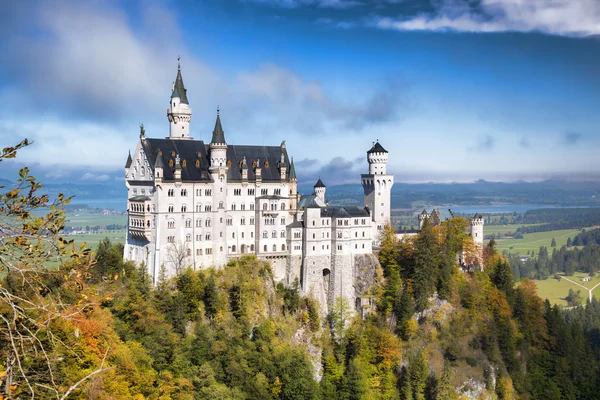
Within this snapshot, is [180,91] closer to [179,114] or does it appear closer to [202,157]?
[179,114]

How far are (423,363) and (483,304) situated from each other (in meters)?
13.4

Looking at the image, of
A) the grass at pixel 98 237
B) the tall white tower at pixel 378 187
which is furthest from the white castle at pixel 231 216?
the grass at pixel 98 237

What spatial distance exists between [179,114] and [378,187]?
25.7 meters

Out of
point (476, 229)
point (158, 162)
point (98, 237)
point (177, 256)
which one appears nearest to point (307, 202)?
point (177, 256)

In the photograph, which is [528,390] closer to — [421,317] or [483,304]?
[483,304]

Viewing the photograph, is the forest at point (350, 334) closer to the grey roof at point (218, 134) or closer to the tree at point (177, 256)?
the tree at point (177, 256)

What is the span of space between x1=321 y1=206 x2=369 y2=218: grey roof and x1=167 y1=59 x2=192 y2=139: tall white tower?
17.9m

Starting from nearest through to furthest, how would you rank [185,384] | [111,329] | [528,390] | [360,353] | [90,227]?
1. [111,329]
2. [185,384]
3. [360,353]
4. [528,390]
5. [90,227]

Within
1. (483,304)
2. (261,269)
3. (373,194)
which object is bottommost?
(483,304)

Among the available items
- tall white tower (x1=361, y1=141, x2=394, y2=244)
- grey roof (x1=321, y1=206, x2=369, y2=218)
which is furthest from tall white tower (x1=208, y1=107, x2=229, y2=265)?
tall white tower (x1=361, y1=141, x2=394, y2=244)

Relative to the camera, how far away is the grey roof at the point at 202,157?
2694 inches

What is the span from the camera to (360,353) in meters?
71.4

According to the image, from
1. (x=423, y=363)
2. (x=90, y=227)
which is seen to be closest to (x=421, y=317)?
(x=423, y=363)

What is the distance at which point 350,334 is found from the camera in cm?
7288
